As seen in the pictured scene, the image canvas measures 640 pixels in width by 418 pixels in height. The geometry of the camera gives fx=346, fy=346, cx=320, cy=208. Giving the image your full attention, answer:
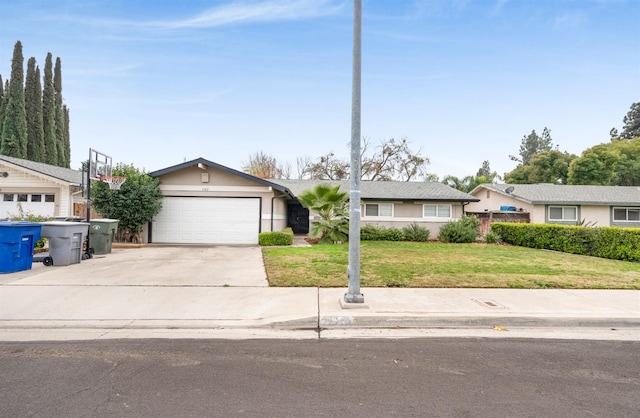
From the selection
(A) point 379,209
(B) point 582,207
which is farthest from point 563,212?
(A) point 379,209

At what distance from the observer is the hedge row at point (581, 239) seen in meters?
12.4

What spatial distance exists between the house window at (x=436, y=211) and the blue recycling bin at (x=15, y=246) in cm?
1815

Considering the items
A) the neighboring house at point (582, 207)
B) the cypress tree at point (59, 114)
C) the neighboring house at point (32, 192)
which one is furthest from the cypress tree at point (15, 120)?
the neighboring house at point (582, 207)

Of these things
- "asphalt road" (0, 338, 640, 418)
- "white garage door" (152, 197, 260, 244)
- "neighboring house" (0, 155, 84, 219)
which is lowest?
"asphalt road" (0, 338, 640, 418)

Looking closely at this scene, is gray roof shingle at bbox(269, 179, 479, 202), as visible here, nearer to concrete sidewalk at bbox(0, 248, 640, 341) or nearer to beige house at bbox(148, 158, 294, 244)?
beige house at bbox(148, 158, 294, 244)

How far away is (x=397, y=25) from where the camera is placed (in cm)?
1295

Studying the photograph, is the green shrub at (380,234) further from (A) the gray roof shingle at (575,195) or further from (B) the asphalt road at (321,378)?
(B) the asphalt road at (321,378)

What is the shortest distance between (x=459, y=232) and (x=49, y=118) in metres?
44.7

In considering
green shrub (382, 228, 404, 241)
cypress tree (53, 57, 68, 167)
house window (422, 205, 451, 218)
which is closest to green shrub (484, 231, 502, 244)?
house window (422, 205, 451, 218)

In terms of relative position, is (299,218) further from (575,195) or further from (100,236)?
(575,195)

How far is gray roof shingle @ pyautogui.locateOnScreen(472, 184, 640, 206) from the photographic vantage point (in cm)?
2252

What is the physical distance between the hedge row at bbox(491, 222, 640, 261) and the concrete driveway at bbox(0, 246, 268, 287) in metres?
12.9

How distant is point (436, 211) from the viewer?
2083cm

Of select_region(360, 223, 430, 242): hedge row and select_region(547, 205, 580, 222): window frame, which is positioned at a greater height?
select_region(547, 205, 580, 222): window frame
